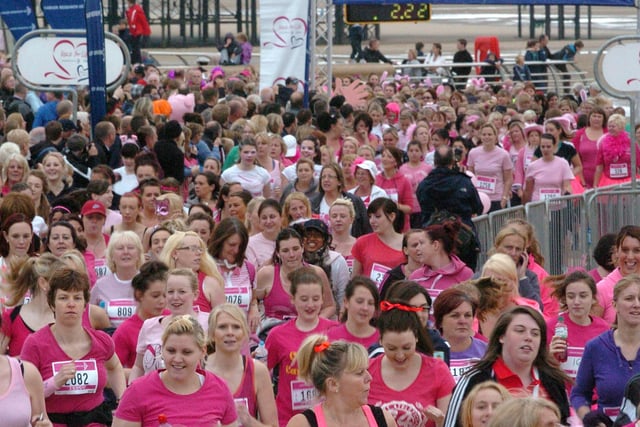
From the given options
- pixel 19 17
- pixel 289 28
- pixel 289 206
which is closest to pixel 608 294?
pixel 289 206

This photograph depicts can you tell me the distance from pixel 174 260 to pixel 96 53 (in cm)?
648

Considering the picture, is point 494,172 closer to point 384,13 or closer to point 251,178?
point 251,178

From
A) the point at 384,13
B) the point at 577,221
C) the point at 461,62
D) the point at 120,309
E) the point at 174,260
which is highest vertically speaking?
the point at 384,13

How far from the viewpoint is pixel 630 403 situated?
6812mm

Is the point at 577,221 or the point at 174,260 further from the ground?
the point at 174,260

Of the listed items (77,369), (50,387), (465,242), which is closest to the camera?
(50,387)

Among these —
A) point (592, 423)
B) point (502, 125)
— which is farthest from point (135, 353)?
point (502, 125)

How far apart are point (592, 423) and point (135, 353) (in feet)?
9.22

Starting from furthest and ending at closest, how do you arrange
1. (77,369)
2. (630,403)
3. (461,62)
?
(461,62), (77,369), (630,403)

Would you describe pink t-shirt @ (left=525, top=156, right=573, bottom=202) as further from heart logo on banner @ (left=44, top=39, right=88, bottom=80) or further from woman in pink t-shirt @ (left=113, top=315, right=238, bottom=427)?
woman in pink t-shirt @ (left=113, top=315, right=238, bottom=427)

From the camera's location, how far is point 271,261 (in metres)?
10.3

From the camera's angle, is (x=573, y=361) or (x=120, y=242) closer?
(x=573, y=361)

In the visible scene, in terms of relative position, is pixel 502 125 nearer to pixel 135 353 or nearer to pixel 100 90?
pixel 100 90

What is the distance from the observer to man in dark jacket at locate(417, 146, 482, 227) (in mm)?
13102
